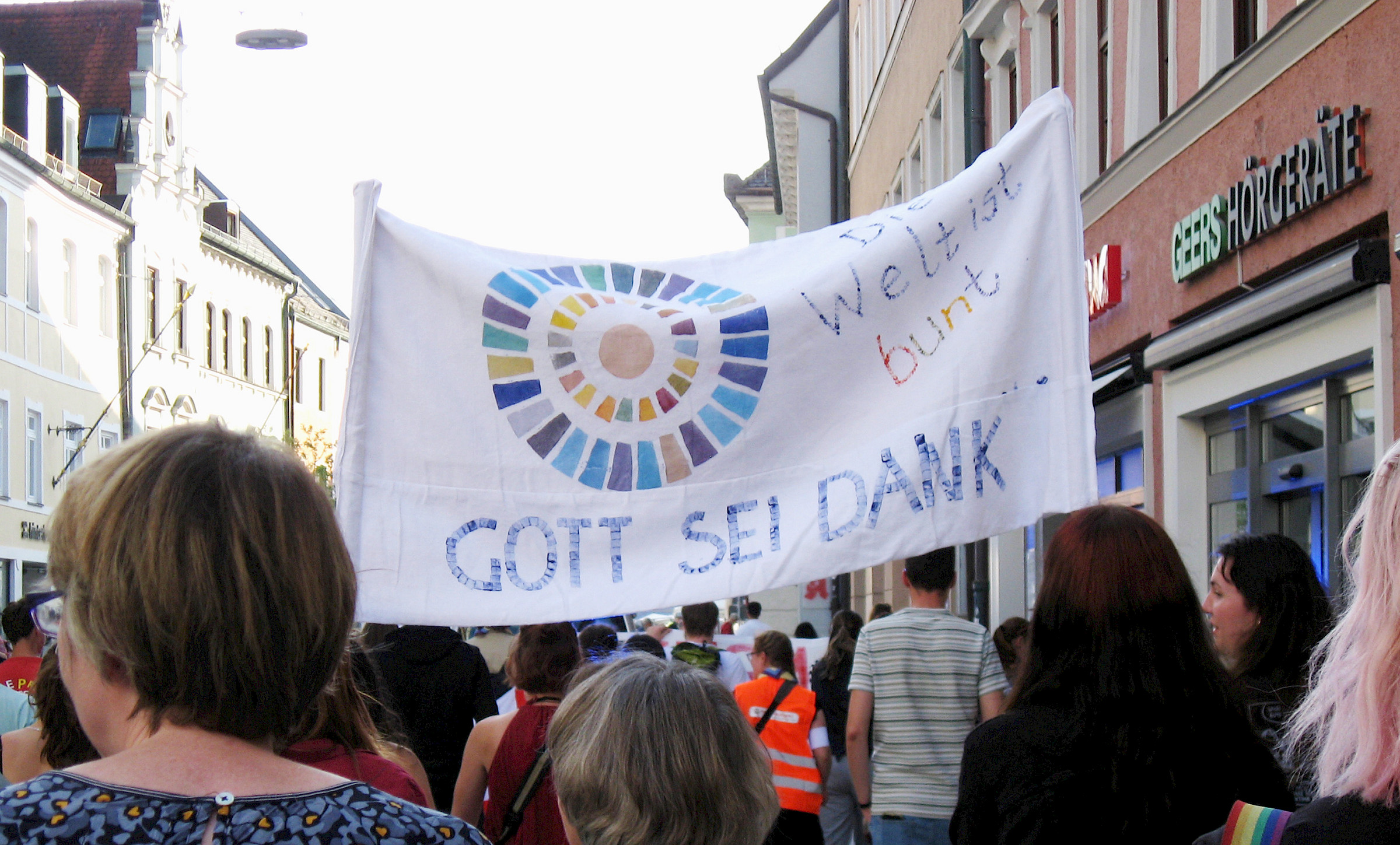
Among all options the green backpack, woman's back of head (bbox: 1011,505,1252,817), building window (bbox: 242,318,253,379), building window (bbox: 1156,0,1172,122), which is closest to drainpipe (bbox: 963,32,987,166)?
building window (bbox: 1156,0,1172,122)

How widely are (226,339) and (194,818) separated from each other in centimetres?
4696

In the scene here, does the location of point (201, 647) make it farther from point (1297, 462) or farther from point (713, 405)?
point (1297, 462)

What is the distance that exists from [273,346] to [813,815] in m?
45.9

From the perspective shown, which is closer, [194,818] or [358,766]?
[194,818]

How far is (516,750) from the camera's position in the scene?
4355 mm

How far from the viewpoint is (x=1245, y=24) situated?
8578 mm

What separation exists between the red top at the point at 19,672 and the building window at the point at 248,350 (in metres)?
43.3

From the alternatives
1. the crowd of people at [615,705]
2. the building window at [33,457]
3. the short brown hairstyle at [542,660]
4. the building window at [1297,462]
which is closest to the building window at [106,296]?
the building window at [33,457]

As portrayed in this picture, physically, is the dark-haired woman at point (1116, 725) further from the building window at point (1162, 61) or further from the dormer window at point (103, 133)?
the dormer window at point (103, 133)

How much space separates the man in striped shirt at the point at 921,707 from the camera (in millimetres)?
5828

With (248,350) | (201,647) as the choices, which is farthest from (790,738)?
(248,350)

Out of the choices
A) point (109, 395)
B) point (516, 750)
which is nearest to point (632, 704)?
point (516, 750)

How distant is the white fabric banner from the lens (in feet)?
14.0

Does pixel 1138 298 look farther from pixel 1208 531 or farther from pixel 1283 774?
pixel 1283 774
